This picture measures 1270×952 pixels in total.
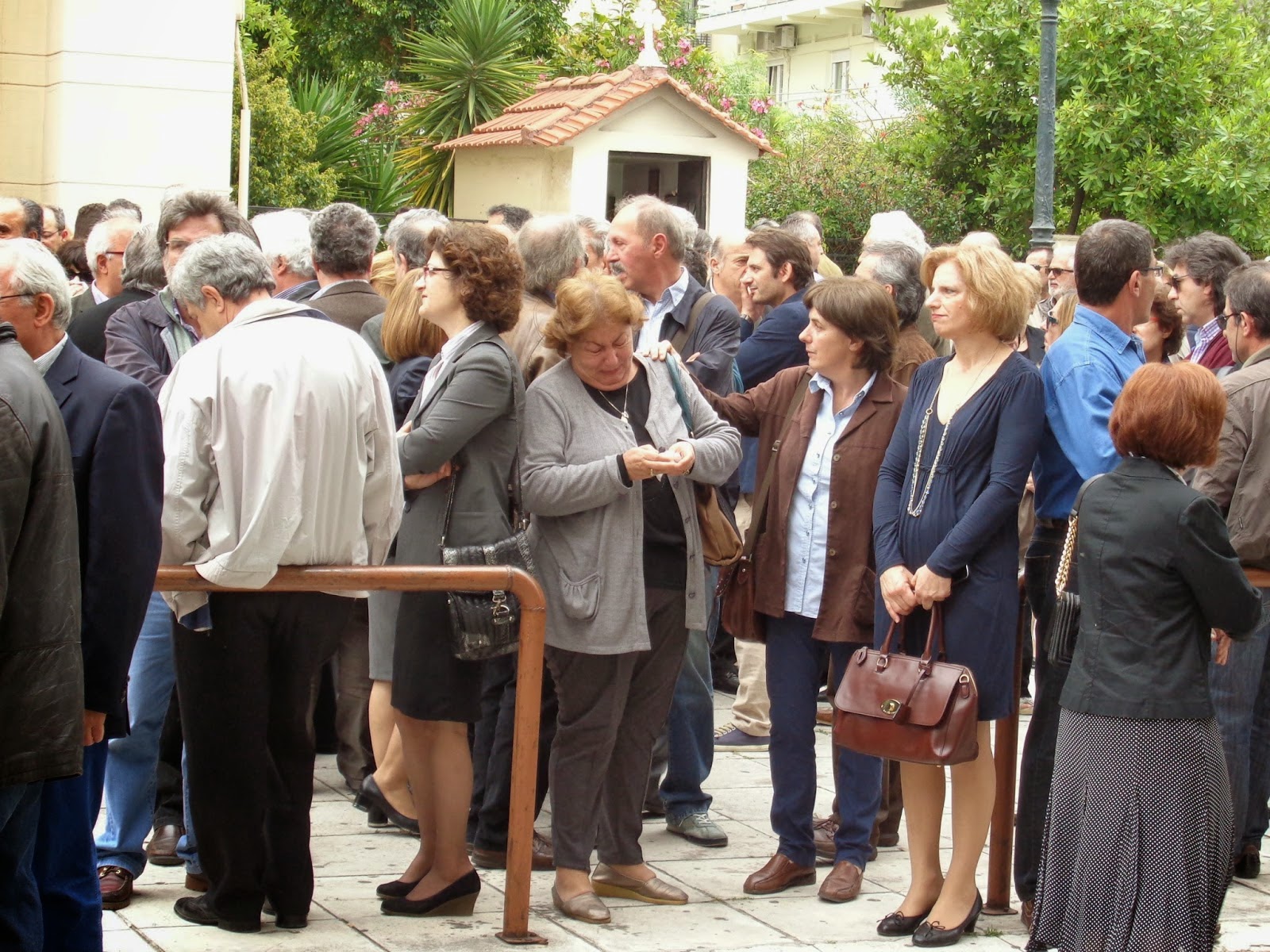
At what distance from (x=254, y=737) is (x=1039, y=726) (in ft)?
7.87

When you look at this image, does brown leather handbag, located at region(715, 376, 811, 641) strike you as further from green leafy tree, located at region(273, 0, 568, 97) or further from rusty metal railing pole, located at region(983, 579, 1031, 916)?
green leafy tree, located at region(273, 0, 568, 97)

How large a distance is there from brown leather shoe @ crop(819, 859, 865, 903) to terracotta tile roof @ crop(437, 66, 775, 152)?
11908 mm

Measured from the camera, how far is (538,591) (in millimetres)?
4609

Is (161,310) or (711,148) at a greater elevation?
(711,148)

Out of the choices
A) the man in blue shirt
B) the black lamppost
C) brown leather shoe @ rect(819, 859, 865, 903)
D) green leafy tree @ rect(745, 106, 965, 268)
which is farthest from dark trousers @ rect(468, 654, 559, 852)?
green leafy tree @ rect(745, 106, 965, 268)

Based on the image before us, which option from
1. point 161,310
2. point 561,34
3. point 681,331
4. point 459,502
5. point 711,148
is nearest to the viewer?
point 459,502

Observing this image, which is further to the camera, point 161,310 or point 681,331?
point 681,331

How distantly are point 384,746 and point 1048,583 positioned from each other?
7.76 feet

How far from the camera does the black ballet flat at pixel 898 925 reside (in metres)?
5.08

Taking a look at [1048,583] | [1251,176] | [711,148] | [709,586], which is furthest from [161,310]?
[1251,176]

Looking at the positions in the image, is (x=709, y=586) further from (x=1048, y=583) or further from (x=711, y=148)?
(x=711, y=148)

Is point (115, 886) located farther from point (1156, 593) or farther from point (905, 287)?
point (905, 287)

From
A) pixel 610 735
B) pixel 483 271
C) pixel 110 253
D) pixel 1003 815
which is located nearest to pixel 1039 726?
pixel 1003 815

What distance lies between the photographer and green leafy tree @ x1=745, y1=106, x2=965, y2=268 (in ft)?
72.0
